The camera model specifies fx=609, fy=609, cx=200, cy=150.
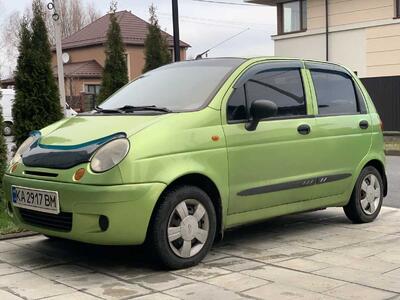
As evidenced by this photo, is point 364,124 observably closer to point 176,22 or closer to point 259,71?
point 259,71

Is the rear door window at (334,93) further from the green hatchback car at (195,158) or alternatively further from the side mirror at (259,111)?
the side mirror at (259,111)

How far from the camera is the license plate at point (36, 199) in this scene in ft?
15.6

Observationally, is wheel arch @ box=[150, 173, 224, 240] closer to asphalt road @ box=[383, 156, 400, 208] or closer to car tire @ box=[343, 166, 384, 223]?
car tire @ box=[343, 166, 384, 223]

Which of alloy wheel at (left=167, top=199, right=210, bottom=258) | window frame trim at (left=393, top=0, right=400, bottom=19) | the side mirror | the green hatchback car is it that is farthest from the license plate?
window frame trim at (left=393, top=0, right=400, bottom=19)

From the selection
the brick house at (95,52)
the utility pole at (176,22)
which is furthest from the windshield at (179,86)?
the brick house at (95,52)

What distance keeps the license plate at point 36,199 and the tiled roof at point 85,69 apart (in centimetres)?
3610

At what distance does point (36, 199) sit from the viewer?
4.90m

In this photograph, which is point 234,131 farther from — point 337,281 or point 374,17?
point 374,17

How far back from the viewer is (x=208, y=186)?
5.16 metres

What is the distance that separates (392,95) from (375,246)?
17.1 m

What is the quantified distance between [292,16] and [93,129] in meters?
22.4

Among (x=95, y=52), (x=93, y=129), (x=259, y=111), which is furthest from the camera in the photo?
(x=95, y=52)

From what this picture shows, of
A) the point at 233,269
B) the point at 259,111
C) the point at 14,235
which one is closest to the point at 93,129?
the point at 259,111

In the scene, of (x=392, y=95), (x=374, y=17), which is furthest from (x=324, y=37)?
(x=392, y=95)
